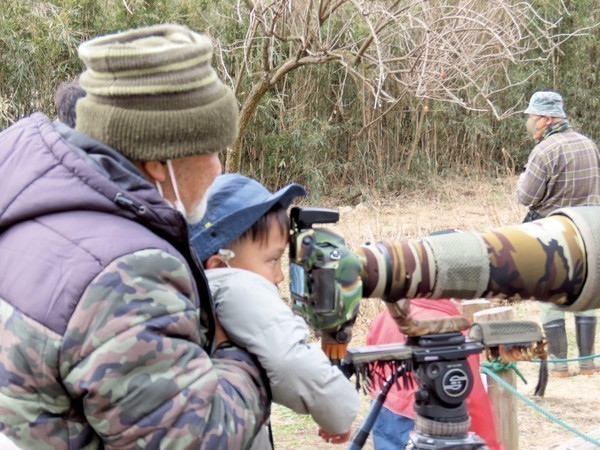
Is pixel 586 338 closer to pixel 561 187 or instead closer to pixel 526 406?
pixel 526 406

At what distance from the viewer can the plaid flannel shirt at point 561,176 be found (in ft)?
16.3

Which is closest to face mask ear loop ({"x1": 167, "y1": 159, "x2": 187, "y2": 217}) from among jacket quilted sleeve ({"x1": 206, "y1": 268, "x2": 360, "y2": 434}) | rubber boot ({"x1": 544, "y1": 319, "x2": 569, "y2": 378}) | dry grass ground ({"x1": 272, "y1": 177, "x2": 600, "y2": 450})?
jacket quilted sleeve ({"x1": 206, "y1": 268, "x2": 360, "y2": 434})

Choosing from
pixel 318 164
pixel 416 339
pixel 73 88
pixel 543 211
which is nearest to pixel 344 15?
pixel 318 164

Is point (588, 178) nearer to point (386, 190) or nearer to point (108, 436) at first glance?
point (108, 436)

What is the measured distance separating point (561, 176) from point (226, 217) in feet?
12.2

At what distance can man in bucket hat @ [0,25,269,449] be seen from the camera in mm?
1125

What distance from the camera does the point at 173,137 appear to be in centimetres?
130

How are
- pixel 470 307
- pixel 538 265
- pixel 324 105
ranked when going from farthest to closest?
pixel 324 105
pixel 470 307
pixel 538 265

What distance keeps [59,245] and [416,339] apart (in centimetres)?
80

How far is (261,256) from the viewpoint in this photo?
171cm

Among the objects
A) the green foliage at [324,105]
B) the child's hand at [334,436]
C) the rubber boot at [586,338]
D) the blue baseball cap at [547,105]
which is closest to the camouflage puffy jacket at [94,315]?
the child's hand at [334,436]

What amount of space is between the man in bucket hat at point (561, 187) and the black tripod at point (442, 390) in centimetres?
353

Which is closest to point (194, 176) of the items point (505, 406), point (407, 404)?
point (407, 404)

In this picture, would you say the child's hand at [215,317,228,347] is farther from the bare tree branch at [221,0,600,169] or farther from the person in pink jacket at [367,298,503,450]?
the bare tree branch at [221,0,600,169]
